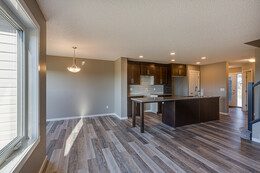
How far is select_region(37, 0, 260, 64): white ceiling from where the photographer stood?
170 cm

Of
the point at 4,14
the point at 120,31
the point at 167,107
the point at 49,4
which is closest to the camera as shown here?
the point at 4,14

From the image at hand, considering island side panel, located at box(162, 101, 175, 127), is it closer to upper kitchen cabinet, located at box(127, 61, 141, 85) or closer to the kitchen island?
the kitchen island

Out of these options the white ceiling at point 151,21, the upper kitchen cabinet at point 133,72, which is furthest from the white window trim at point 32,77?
the upper kitchen cabinet at point 133,72

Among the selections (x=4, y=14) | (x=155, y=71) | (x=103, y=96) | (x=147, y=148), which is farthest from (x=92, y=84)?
(x=4, y=14)

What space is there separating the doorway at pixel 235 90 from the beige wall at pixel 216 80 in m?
2.49

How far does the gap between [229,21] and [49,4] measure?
2993 millimetres

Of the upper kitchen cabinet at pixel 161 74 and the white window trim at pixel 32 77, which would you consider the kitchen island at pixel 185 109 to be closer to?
the upper kitchen cabinet at pixel 161 74

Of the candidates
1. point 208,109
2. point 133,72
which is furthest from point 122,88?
point 208,109

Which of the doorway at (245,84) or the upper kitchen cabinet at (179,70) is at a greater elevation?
the upper kitchen cabinet at (179,70)

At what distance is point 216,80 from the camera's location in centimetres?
580

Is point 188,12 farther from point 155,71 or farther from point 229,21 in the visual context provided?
point 155,71

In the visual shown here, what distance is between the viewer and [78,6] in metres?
1.74

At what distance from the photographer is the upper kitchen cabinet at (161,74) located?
5.89 metres

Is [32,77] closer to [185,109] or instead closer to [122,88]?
[122,88]
